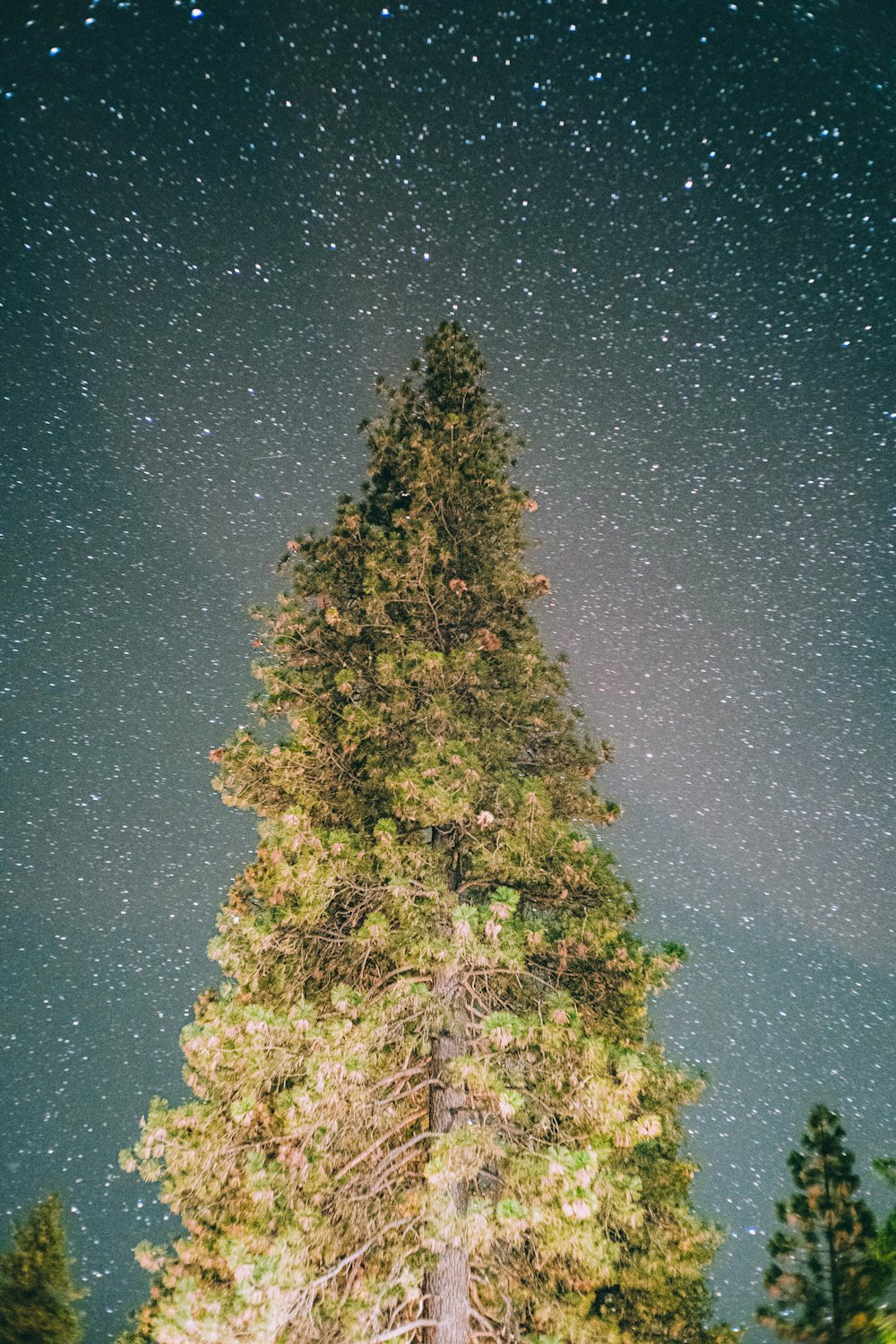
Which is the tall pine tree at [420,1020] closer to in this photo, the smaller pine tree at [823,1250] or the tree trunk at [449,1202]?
the tree trunk at [449,1202]

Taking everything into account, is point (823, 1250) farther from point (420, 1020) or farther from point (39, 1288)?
point (39, 1288)

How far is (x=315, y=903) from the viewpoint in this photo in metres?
4.64

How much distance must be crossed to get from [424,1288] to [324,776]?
3654 mm

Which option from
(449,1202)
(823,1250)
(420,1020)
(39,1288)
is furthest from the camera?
(39,1288)

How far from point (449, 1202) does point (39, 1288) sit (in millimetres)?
22729

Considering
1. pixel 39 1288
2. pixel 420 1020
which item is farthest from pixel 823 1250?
pixel 39 1288

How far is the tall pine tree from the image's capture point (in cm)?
358

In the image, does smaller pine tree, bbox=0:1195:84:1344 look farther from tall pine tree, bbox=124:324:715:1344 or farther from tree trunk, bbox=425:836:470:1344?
tree trunk, bbox=425:836:470:1344

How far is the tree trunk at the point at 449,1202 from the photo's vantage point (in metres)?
3.59

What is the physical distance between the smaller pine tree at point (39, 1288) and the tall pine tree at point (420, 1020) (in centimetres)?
1951

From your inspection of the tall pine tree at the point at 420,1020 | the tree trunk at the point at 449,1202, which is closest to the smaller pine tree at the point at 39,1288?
the tall pine tree at the point at 420,1020

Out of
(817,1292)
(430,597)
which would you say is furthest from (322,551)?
(817,1292)

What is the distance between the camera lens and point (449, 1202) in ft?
11.4

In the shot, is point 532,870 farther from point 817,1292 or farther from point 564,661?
point 817,1292
